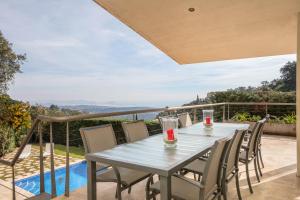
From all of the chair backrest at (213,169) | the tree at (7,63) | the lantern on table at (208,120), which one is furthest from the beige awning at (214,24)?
the tree at (7,63)

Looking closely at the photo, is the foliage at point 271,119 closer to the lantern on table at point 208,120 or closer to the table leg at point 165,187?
the lantern on table at point 208,120

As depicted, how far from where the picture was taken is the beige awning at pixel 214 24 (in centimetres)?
391

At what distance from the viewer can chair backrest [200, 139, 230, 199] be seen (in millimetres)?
1671

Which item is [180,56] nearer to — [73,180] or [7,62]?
[73,180]

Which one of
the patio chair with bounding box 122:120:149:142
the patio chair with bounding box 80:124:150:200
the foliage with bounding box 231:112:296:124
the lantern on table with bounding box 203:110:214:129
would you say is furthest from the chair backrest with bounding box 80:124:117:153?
the foliage with bounding box 231:112:296:124

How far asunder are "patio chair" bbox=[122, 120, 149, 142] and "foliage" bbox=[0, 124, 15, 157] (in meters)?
8.34

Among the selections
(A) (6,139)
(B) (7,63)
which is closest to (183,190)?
(A) (6,139)

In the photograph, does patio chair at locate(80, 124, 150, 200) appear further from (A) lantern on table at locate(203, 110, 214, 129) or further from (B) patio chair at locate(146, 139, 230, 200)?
(A) lantern on table at locate(203, 110, 214, 129)

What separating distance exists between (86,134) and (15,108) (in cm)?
528

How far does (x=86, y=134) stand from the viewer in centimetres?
240

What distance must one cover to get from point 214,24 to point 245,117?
4.01 meters

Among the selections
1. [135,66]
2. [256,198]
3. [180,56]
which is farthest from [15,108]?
[135,66]

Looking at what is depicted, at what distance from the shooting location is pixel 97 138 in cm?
251

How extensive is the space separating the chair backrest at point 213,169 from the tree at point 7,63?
43.5ft
